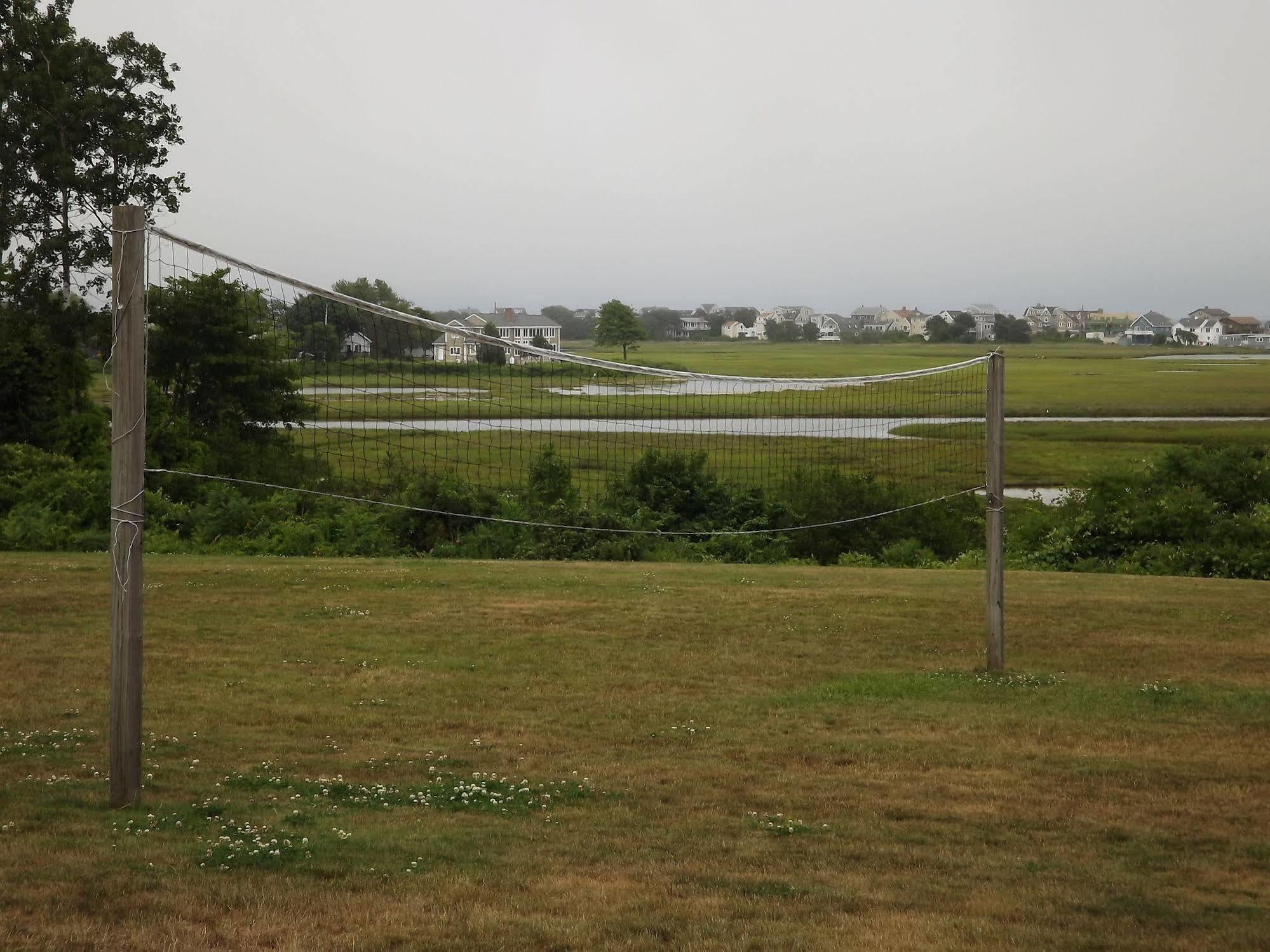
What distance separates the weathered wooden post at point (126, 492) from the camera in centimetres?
694

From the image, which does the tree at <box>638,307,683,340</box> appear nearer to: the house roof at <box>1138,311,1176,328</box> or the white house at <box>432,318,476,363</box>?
the house roof at <box>1138,311,1176,328</box>

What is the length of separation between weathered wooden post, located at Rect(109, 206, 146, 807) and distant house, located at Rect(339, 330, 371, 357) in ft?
21.0

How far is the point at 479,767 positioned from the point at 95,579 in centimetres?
1094

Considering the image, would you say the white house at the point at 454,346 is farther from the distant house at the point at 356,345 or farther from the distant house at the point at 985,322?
the distant house at the point at 985,322

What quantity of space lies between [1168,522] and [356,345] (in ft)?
63.0

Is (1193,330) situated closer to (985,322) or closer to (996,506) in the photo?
(985,322)

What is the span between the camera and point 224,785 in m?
7.76

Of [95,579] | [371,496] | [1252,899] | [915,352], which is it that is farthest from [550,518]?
[915,352]

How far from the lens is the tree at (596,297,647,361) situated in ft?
405

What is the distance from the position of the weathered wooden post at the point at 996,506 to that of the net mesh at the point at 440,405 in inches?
17.2

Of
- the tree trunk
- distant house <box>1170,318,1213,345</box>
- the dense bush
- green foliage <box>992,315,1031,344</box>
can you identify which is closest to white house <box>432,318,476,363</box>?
the dense bush

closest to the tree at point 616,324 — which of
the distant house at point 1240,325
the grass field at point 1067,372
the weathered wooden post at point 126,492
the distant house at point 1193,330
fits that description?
→ the grass field at point 1067,372

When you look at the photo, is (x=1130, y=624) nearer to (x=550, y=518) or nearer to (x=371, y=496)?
(x=550, y=518)

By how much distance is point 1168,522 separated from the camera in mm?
25969
